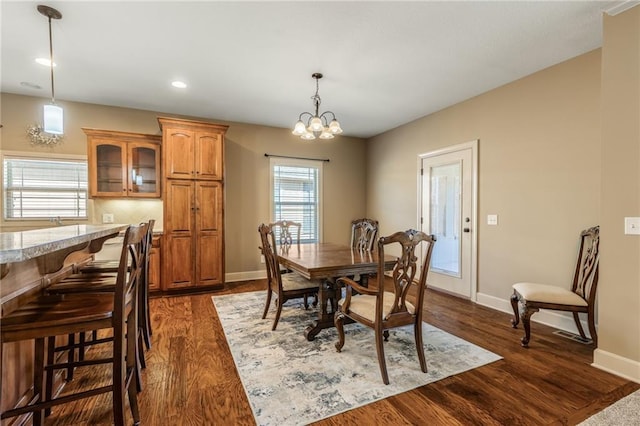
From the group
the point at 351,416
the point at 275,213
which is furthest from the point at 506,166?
the point at 275,213

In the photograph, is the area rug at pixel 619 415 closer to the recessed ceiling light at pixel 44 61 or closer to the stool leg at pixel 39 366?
the stool leg at pixel 39 366

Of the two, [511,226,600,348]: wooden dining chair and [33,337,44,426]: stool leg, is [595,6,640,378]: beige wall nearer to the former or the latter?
[511,226,600,348]: wooden dining chair

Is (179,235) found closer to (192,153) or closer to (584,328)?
(192,153)

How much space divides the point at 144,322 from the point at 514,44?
4.00 meters

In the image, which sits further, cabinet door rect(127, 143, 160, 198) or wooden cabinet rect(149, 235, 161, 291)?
cabinet door rect(127, 143, 160, 198)

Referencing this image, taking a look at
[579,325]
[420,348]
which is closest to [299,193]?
[420,348]

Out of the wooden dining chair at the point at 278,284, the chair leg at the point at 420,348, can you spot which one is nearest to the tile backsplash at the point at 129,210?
the wooden dining chair at the point at 278,284

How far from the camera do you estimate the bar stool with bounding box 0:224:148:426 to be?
49.2 inches

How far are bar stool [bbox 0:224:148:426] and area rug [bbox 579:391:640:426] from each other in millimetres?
2453

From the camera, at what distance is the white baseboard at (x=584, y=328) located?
2088 mm

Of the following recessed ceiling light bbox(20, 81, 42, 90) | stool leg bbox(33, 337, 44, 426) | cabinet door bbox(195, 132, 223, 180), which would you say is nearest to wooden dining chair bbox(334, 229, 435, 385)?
stool leg bbox(33, 337, 44, 426)

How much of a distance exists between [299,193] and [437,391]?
407 centimetres

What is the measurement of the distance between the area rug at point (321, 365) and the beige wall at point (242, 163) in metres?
2.12

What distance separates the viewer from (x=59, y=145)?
13.1ft
